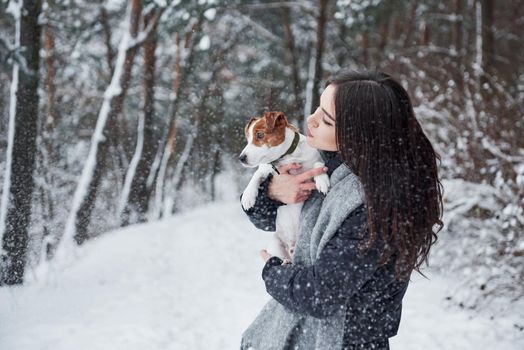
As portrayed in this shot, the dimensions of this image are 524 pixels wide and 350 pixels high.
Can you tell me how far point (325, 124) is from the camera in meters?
1.95

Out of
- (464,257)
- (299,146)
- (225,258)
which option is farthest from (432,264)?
(299,146)

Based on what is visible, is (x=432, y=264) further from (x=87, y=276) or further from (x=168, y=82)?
(x=168, y=82)

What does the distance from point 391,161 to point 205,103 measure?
1377 centimetres

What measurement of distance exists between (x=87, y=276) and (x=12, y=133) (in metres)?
1.96

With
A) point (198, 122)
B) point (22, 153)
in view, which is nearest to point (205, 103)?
point (198, 122)

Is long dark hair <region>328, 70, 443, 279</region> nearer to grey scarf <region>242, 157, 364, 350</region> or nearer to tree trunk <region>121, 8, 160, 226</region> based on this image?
grey scarf <region>242, 157, 364, 350</region>

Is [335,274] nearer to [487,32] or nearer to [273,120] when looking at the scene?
[273,120]

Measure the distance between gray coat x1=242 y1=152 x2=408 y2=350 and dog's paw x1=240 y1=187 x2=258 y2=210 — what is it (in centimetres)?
38

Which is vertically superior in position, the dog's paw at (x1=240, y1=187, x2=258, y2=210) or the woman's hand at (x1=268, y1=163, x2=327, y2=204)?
the woman's hand at (x1=268, y1=163, x2=327, y2=204)

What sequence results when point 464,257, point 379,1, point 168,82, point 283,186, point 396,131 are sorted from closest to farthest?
point 396,131 < point 283,186 < point 464,257 < point 379,1 < point 168,82

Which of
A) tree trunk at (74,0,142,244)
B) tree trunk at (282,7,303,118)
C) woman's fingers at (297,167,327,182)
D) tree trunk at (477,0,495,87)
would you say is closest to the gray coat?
woman's fingers at (297,167,327,182)

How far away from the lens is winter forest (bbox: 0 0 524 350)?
18.7ft

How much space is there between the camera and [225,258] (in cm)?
832

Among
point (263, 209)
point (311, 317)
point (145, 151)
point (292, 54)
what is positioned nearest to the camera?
point (311, 317)
